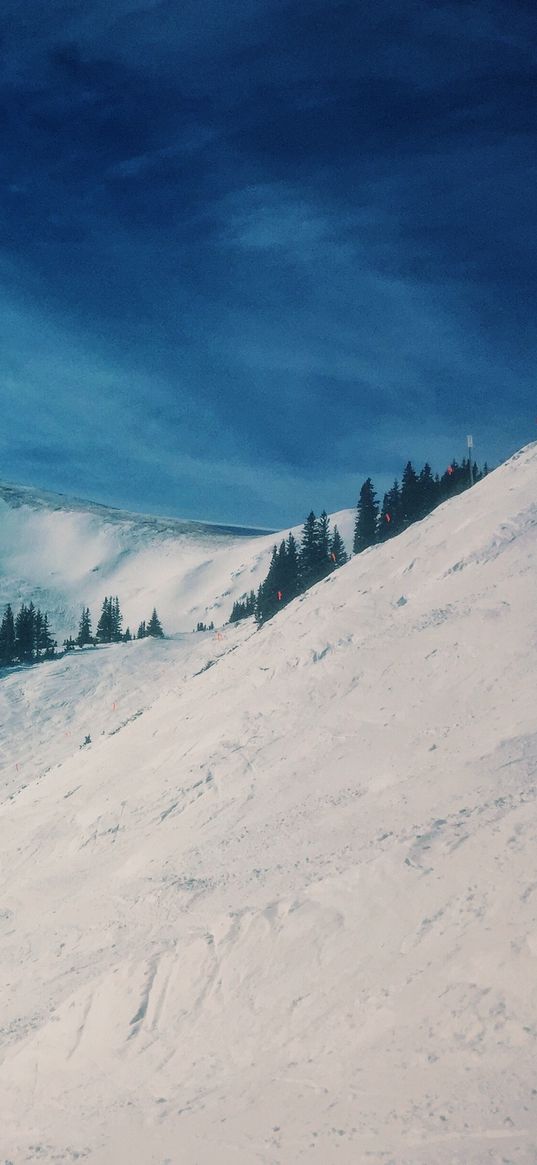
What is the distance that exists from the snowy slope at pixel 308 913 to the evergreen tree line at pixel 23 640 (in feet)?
194

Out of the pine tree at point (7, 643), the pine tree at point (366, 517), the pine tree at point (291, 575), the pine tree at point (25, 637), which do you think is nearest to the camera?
the pine tree at point (291, 575)

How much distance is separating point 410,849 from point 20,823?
18922 millimetres

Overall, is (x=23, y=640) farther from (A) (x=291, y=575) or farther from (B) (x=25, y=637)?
(A) (x=291, y=575)

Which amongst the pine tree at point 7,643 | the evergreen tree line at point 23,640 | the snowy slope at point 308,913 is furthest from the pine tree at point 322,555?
the pine tree at point 7,643

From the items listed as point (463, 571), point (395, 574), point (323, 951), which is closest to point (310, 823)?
point (323, 951)

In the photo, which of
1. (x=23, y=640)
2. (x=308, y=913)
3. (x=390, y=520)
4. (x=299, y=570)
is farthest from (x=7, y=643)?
(x=308, y=913)

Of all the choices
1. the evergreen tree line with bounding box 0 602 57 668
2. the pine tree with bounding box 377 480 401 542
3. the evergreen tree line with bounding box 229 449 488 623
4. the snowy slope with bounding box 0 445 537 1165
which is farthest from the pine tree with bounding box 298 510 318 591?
the snowy slope with bounding box 0 445 537 1165

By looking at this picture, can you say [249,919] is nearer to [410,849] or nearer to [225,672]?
[410,849]

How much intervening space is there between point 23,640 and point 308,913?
83.3 meters

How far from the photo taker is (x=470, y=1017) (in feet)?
34.2

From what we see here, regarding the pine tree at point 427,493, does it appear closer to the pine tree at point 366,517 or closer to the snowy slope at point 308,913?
the pine tree at point 366,517

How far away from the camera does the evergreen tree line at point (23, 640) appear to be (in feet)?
281

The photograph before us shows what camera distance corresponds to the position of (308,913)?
13.9m

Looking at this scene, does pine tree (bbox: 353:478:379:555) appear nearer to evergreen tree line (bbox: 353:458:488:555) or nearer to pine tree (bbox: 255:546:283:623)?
evergreen tree line (bbox: 353:458:488:555)
